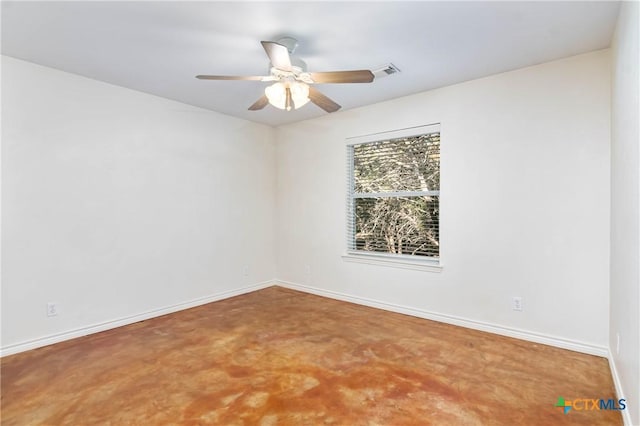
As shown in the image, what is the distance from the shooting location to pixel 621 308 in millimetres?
1973

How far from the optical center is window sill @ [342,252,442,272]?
139 inches

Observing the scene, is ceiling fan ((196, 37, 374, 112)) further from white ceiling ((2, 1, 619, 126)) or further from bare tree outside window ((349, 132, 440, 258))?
bare tree outside window ((349, 132, 440, 258))

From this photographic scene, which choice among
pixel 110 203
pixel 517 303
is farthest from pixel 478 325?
pixel 110 203

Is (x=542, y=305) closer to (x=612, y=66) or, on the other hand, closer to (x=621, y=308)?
(x=621, y=308)

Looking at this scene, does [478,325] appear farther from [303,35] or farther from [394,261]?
[303,35]

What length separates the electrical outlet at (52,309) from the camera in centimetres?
289

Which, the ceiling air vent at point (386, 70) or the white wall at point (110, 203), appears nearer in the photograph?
the white wall at point (110, 203)

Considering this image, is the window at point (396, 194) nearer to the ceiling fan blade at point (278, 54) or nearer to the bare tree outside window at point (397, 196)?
the bare tree outside window at point (397, 196)

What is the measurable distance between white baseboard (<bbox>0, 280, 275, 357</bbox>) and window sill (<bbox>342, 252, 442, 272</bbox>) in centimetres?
162

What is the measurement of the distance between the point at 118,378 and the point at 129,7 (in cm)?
253

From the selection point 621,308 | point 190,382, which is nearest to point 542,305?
point 621,308

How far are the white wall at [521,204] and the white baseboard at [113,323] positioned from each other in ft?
6.08

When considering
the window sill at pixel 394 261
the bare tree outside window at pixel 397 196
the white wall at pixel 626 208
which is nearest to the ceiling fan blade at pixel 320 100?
the bare tree outside window at pixel 397 196

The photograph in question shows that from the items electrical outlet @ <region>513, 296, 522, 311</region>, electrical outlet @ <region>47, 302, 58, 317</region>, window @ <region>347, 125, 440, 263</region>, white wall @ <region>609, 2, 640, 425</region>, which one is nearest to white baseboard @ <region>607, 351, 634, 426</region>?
white wall @ <region>609, 2, 640, 425</region>
